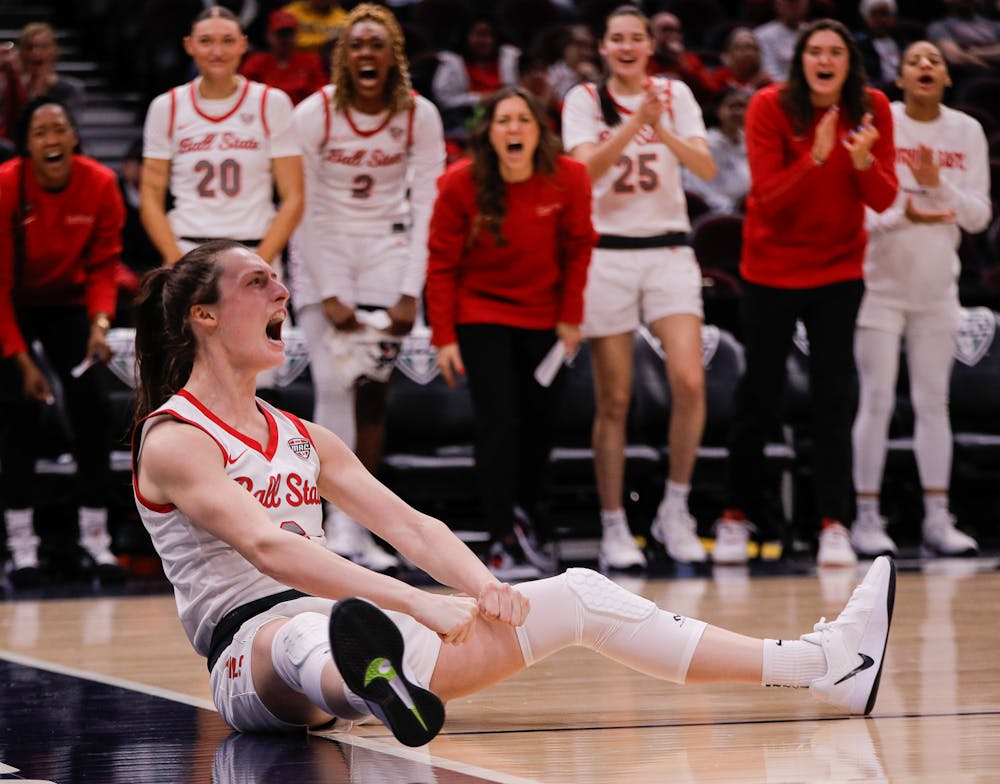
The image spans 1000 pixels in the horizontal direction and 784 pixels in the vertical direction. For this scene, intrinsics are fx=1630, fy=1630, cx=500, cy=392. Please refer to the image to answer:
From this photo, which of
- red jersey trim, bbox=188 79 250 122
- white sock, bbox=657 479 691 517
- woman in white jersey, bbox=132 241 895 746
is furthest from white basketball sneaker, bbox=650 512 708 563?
woman in white jersey, bbox=132 241 895 746

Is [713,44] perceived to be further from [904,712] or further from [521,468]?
[904,712]

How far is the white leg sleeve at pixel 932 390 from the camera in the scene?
6.29 metres

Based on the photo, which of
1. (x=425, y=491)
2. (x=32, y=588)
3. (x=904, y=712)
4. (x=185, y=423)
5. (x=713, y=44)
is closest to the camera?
(x=185, y=423)

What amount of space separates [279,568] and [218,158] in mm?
3522

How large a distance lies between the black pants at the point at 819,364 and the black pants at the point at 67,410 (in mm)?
2392

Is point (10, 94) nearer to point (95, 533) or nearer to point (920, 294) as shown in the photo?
point (95, 533)

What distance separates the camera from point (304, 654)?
267 cm

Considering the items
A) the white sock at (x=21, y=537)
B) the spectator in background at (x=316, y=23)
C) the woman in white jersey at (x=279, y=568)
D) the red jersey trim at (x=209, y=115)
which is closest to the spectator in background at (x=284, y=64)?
the spectator in background at (x=316, y=23)

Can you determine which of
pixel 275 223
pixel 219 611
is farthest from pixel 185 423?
pixel 275 223

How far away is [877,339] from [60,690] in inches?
145

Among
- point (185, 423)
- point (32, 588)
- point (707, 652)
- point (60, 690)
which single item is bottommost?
point (32, 588)

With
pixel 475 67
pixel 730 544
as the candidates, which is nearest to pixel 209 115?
pixel 730 544

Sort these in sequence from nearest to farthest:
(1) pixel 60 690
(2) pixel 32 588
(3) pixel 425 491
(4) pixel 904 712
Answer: (4) pixel 904 712, (1) pixel 60 690, (2) pixel 32 588, (3) pixel 425 491

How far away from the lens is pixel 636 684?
3596 millimetres
